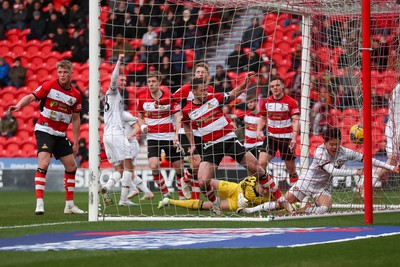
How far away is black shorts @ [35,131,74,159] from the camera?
13.2 metres

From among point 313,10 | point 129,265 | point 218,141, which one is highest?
point 313,10

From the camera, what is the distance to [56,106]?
13211 mm

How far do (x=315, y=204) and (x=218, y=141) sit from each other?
5.34 feet

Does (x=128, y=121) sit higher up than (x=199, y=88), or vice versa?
(x=199, y=88)

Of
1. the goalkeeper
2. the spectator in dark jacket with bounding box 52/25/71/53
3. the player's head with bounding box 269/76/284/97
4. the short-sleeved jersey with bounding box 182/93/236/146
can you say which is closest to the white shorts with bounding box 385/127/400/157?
the player's head with bounding box 269/76/284/97

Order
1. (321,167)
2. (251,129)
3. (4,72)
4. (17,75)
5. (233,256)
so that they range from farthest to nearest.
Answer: (4,72), (17,75), (251,129), (321,167), (233,256)

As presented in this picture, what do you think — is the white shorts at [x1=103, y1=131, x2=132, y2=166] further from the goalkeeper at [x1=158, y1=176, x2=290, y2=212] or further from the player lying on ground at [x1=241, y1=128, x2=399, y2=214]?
the player lying on ground at [x1=241, y1=128, x2=399, y2=214]

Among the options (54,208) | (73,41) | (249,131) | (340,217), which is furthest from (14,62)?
(340,217)

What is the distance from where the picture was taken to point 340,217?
468 inches

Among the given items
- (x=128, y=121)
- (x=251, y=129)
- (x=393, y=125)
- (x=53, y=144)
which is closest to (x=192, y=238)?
(x=53, y=144)

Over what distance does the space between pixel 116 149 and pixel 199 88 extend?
2995 mm

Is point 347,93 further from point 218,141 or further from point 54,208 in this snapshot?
point 54,208

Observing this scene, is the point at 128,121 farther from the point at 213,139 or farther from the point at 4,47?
the point at 4,47

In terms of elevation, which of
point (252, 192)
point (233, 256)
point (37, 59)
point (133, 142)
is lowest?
point (233, 256)
